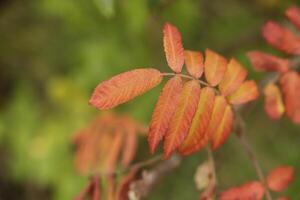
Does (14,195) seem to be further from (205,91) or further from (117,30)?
(205,91)


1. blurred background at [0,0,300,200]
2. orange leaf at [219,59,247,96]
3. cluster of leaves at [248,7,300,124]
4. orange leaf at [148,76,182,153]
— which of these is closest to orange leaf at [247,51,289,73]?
cluster of leaves at [248,7,300,124]

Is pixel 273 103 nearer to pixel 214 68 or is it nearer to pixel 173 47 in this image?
pixel 214 68

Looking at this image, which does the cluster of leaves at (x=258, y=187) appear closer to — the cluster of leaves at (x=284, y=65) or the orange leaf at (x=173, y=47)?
the cluster of leaves at (x=284, y=65)

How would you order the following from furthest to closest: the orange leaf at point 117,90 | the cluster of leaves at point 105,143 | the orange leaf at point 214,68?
the cluster of leaves at point 105,143, the orange leaf at point 214,68, the orange leaf at point 117,90

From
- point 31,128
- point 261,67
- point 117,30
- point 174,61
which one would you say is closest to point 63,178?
point 31,128

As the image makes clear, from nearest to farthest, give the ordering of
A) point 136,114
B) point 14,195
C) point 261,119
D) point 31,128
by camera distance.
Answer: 1. point 136,114
2. point 261,119
3. point 31,128
4. point 14,195

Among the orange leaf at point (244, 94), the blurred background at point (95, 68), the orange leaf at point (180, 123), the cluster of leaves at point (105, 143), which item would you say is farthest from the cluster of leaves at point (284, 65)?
the blurred background at point (95, 68)

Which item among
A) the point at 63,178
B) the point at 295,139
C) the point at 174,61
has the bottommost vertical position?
the point at 295,139
